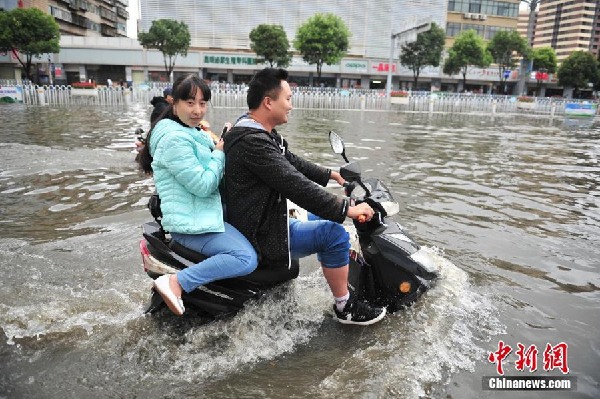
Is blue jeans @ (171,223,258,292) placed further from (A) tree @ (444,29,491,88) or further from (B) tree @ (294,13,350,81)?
(A) tree @ (444,29,491,88)

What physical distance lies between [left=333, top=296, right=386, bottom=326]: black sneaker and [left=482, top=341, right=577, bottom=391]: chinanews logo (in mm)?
732

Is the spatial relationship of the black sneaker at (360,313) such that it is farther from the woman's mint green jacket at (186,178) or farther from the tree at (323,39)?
the tree at (323,39)

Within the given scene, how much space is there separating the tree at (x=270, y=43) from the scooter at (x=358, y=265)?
4053 centimetres

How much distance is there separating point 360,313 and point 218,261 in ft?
3.52

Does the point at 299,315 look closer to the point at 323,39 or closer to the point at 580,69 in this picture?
the point at 323,39

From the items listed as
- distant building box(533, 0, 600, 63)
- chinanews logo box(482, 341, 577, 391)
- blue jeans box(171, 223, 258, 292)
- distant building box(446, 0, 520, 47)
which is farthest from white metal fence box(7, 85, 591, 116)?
distant building box(533, 0, 600, 63)

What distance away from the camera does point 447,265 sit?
410cm

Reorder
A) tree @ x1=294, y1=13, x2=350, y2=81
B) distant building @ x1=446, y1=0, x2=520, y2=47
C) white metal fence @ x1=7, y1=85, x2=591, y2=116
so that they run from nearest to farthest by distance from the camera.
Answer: white metal fence @ x1=7, y1=85, x2=591, y2=116 < tree @ x1=294, y1=13, x2=350, y2=81 < distant building @ x1=446, y1=0, x2=520, y2=47

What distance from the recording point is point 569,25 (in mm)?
137375

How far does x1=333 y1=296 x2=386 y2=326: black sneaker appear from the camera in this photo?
2.99 m

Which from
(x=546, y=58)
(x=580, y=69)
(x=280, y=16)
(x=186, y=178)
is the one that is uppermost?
(x=280, y=16)

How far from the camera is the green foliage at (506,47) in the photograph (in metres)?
46.7

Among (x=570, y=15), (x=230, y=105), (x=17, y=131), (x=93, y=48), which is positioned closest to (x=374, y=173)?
(x=17, y=131)

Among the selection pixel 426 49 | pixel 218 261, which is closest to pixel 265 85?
pixel 218 261
